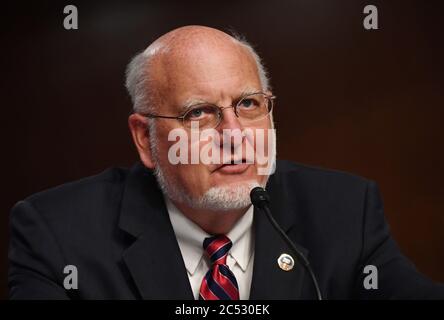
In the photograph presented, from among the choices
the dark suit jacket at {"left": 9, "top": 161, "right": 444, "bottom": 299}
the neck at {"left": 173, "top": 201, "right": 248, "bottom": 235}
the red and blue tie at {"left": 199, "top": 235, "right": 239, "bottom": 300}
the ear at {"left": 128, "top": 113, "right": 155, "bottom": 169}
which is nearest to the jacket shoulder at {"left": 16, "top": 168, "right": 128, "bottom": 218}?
the dark suit jacket at {"left": 9, "top": 161, "right": 444, "bottom": 299}

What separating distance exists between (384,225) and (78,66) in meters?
1.06

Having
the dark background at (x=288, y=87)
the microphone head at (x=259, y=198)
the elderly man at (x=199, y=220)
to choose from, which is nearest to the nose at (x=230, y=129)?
the elderly man at (x=199, y=220)

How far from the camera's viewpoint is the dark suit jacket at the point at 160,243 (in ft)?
4.75

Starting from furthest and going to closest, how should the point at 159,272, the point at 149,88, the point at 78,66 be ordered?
the point at 78,66 → the point at 149,88 → the point at 159,272

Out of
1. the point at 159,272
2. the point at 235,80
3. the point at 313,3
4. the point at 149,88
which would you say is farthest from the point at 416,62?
the point at 159,272

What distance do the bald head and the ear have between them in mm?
39

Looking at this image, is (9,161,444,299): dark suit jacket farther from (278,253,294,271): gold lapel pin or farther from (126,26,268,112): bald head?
(126,26,268,112): bald head

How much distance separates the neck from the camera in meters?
1.55

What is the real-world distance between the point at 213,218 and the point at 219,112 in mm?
291

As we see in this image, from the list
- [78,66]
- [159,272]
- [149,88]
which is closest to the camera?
[159,272]

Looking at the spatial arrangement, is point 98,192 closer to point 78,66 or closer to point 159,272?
point 159,272

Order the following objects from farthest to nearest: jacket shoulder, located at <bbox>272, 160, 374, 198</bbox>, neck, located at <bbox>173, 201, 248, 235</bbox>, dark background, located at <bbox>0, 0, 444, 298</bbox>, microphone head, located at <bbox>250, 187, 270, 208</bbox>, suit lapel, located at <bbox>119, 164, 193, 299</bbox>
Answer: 1. dark background, located at <bbox>0, 0, 444, 298</bbox>
2. jacket shoulder, located at <bbox>272, 160, 374, 198</bbox>
3. neck, located at <bbox>173, 201, 248, 235</bbox>
4. suit lapel, located at <bbox>119, 164, 193, 299</bbox>
5. microphone head, located at <bbox>250, 187, 270, 208</bbox>

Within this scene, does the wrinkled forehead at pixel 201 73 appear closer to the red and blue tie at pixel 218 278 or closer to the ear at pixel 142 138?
the ear at pixel 142 138

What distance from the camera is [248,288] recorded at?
152 cm
